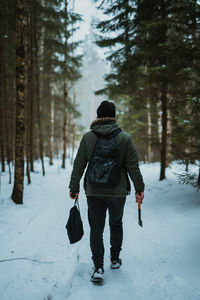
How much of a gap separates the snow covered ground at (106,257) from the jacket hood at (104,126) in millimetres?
2163

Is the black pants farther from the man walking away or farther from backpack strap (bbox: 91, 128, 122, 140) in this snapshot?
backpack strap (bbox: 91, 128, 122, 140)

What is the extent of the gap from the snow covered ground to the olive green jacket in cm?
128

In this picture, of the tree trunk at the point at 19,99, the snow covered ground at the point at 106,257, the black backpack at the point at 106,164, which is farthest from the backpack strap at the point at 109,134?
the tree trunk at the point at 19,99

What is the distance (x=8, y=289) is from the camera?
2.42 m

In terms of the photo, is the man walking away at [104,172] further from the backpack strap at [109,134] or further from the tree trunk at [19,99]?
the tree trunk at [19,99]

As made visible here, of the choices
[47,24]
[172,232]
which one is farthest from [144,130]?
[172,232]

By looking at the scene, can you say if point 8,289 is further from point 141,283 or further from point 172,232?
point 172,232

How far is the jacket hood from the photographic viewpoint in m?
2.49

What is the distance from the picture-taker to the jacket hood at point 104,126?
8.17ft

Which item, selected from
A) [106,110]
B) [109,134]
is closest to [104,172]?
[109,134]

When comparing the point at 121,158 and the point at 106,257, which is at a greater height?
the point at 121,158

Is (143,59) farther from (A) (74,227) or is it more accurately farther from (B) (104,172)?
(A) (74,227)

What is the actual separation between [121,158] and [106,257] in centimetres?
193

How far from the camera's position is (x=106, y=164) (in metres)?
2.40
